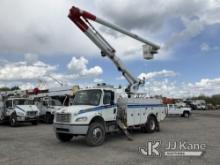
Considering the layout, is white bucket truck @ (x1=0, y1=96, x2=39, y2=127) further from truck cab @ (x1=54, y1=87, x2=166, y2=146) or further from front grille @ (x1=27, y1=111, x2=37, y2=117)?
truck cab @ (x1=54, y1=87, x2=166, y2=146)

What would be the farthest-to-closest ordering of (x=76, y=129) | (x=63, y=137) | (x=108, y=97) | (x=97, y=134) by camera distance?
(x=108, y=97) < (x=63, y=137) < (x=97, y=134) < (x=76, y=129)

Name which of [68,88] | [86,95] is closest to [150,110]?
[86,95]

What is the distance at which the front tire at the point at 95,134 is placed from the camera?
12.3 m

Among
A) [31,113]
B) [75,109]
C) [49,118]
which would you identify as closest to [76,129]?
[75,109]

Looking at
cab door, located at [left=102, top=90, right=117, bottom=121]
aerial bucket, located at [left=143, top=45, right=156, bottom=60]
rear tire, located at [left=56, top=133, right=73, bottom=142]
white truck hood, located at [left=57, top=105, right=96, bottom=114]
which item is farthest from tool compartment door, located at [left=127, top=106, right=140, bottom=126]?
aerial bucket, located at [left=143, top=45, right=156, bottom=60]

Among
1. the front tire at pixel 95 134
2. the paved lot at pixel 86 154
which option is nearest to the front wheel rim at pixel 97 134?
the front tire at pixel 95 134

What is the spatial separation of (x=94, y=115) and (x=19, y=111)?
523 inches

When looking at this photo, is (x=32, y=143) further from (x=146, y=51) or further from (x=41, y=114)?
(x=41, y=114)

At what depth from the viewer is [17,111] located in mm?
24203

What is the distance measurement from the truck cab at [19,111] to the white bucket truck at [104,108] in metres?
9.24

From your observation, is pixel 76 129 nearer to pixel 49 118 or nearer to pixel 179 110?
pixel 49 118

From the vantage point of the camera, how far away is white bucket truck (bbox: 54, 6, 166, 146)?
40.5 ft

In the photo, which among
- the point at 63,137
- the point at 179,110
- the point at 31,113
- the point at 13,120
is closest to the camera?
the point at 63,137

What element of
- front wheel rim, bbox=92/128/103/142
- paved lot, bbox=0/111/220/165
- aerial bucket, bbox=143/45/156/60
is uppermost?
aerial bucket, bbox=143/45/156/60
